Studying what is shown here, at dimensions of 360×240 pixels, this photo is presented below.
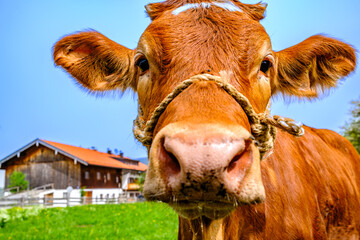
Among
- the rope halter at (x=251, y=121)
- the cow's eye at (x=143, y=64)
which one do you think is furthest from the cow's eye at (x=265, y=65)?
the cow's eye at (x=143, y=64)

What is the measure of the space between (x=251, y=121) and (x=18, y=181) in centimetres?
3470

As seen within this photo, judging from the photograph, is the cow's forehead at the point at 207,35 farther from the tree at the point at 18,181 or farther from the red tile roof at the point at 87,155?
the tree at the point at 18,181

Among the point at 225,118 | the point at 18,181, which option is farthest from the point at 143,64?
the point at 18,181

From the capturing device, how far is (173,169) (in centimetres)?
139

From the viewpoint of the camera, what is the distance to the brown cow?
135 cm

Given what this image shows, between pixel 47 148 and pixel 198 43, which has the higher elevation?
pixel 47 148

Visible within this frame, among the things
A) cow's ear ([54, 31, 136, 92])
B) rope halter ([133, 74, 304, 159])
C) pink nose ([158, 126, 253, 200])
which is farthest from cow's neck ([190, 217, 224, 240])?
cow's ear ([54, 31, 136, 92])

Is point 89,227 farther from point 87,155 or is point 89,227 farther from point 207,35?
point 87,155

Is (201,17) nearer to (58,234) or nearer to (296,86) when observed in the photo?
(296,86)

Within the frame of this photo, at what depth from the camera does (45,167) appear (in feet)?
108

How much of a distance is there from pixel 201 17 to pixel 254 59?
0.51 metres

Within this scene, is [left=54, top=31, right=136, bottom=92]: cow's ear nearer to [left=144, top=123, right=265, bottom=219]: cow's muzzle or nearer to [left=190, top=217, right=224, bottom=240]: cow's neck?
[left=190, top=217, right=224, bottom=240]: cow's neck

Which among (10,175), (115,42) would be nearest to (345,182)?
(115,42)

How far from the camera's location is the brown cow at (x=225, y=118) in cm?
135
